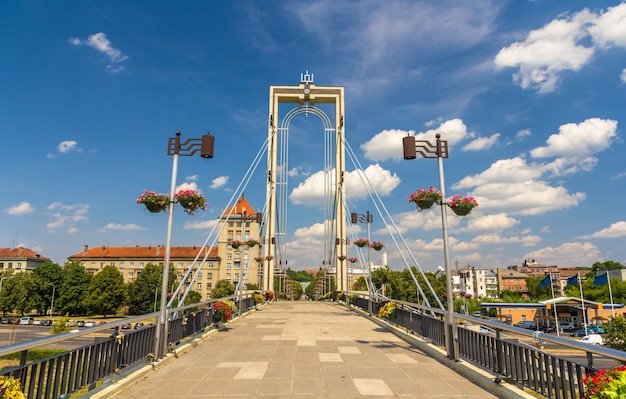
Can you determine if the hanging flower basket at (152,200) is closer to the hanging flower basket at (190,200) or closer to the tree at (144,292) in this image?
the hanging flower basket at (190,200)

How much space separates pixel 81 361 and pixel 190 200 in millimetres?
4126

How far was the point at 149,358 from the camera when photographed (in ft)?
22.3

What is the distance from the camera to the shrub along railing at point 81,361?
12.2 feet

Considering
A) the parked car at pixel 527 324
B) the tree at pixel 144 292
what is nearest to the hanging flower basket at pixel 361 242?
the parked car at pixel 527 324

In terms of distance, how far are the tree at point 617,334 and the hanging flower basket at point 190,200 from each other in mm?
25902

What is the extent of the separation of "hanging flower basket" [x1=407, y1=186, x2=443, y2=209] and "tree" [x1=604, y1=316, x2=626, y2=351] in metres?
22.0

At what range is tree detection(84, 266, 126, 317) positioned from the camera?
56.8 meters

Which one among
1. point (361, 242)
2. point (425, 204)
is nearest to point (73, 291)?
point (361, 242)

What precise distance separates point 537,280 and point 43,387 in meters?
123

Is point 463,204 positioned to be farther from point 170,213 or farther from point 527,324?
point 527,324

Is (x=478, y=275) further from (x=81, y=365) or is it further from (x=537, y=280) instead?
(x=81, y=365)

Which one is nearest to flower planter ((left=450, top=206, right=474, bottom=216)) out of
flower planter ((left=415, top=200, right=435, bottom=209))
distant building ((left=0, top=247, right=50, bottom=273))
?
flower planter ((left=415, top=200, right=435, bottom=209))

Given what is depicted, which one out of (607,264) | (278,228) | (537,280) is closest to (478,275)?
(537,280)

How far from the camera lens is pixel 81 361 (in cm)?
478
